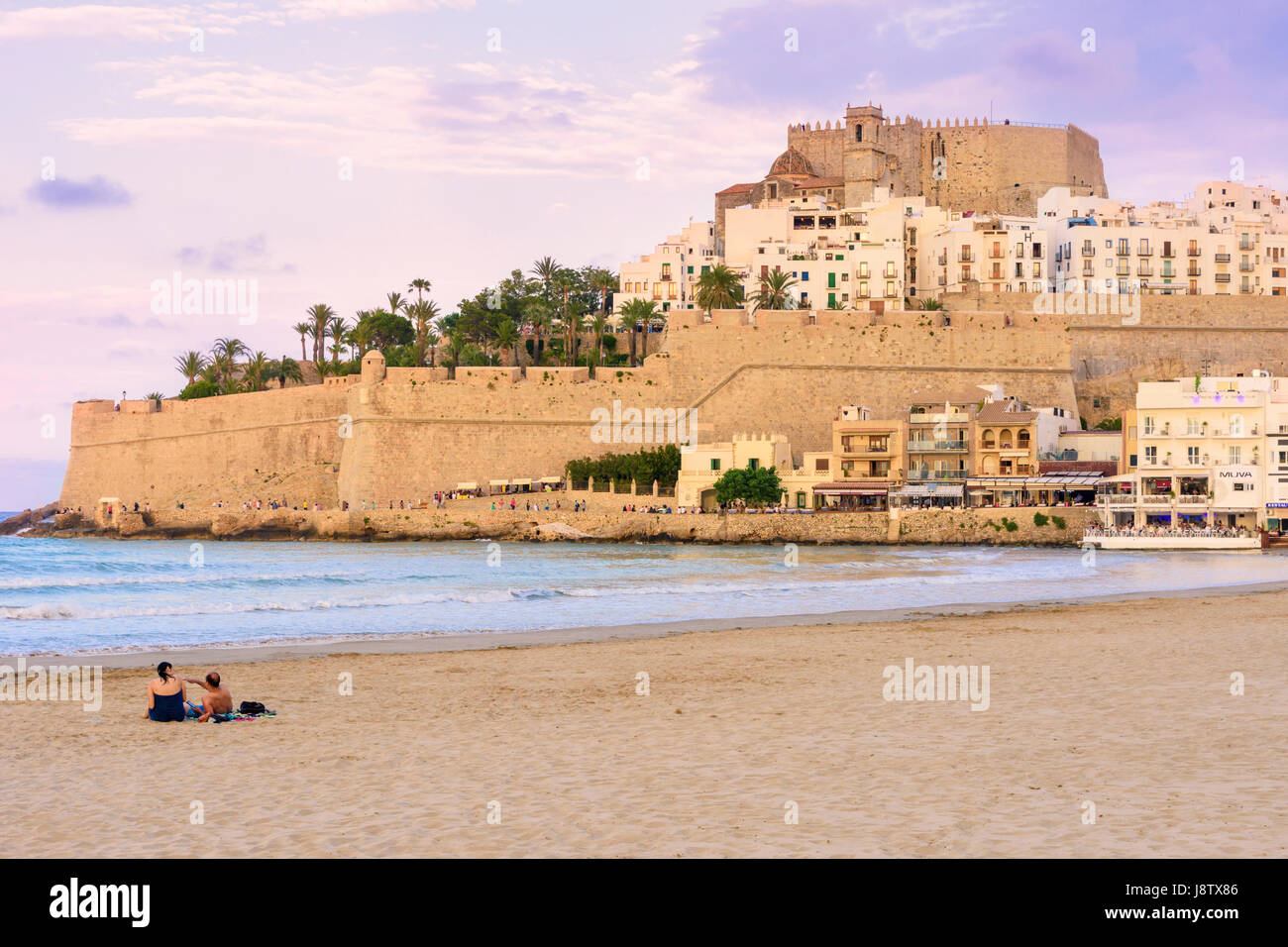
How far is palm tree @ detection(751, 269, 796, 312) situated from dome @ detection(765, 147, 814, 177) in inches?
532

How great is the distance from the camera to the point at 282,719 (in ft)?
31.4

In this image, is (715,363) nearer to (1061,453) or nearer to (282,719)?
(1061,453)

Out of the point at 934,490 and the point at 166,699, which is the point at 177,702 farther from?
the point at 934,490

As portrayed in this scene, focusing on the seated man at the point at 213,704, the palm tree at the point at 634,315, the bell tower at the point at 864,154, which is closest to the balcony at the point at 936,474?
the palm tree at the point at 634,315

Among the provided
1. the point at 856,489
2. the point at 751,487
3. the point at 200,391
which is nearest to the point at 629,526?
the point at 751,487

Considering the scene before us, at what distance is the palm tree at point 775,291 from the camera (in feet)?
193

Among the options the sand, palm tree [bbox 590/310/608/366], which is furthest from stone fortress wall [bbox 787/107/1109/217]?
the sand

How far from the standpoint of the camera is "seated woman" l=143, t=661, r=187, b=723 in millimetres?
9461

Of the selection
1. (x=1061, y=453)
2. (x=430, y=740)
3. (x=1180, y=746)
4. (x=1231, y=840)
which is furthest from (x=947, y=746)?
(x=1061, y=453)

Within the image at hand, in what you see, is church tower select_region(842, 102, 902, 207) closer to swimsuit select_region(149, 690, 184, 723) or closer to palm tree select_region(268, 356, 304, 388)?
palm tree select_region(268, 356, 304, 388)

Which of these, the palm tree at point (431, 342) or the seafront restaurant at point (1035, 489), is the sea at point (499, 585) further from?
the palm tree at point (431, 342)
